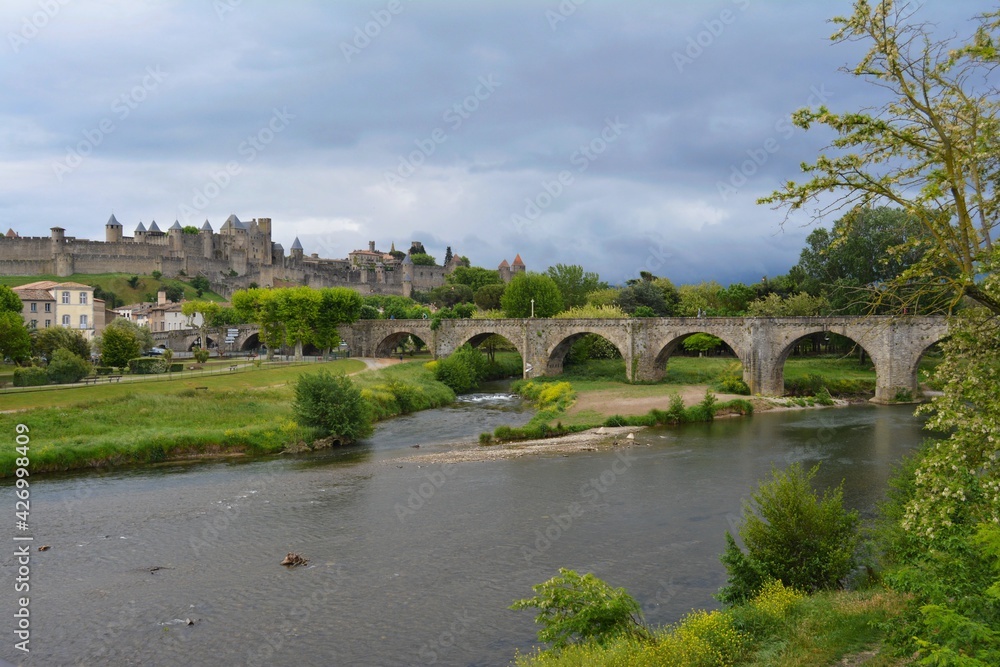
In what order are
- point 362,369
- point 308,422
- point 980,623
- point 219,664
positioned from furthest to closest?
point 362,369 < point 308,422 < point 219,664 < point 980,623

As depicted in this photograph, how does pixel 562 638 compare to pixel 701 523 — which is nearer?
pixel 562 638

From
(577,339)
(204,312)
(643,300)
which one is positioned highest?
(643,300)

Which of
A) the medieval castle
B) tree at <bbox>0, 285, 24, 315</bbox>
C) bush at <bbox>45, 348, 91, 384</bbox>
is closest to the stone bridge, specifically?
bush at <bbox>45, 348, 91, 384</bbox>

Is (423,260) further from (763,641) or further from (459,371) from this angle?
(763,641)

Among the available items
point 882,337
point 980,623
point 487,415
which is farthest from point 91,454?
point 882,337

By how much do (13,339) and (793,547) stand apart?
1666 inches

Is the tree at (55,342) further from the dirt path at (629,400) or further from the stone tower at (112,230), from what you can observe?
the stone tower at (112,230)

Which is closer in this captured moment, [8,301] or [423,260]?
[8,301]

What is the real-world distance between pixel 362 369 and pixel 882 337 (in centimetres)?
3380

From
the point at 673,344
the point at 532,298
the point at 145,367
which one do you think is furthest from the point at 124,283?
the point at 673,344

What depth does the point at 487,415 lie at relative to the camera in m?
36.8

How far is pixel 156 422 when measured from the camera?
2848 cm

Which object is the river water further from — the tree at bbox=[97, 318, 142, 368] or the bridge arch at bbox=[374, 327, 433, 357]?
the bridge arch at bbox=[374, 327, 433, 357]

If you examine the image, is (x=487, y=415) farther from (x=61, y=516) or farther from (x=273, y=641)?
(x=273, y=641)
